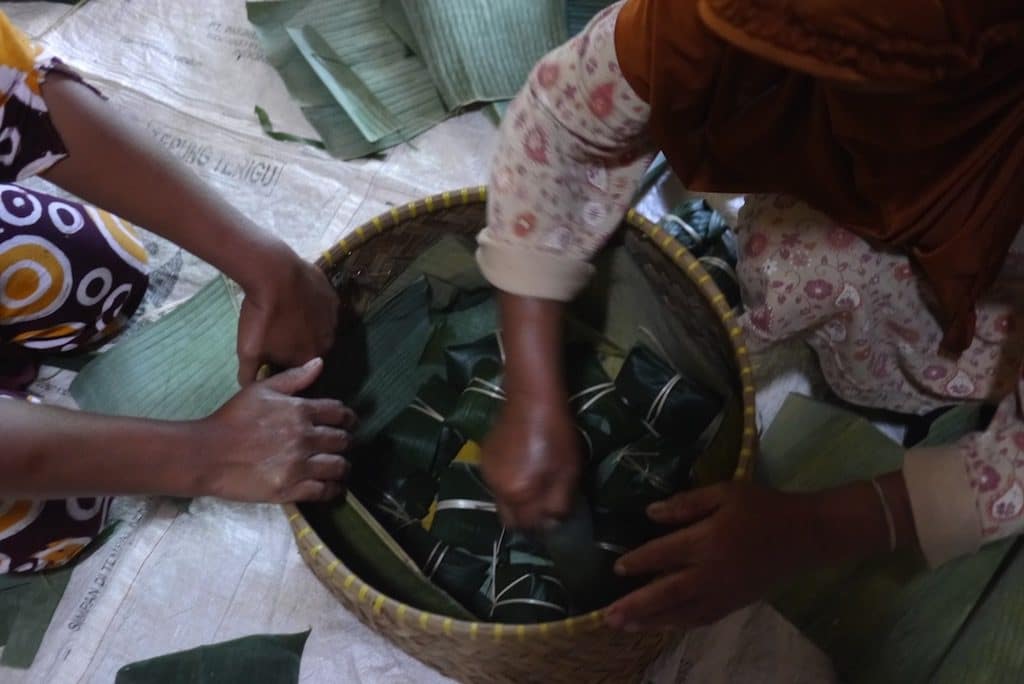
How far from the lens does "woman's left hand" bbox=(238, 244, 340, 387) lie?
738 millimetres

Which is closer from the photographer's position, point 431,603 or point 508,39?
point 431,603

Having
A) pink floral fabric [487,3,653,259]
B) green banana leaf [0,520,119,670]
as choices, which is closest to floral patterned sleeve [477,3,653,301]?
pink floral fabric [487,3,653,259]

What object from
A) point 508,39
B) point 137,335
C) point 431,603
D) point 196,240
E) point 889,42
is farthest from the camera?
point 508,39

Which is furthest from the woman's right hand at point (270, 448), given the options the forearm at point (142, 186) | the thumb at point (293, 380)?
the forearm at point (142, 186)

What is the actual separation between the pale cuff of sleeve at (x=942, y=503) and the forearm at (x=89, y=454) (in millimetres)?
518

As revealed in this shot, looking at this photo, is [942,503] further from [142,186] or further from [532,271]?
[142,186]

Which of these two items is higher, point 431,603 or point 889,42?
point 889,42

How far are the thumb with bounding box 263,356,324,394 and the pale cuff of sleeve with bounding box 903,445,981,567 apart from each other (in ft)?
1.45

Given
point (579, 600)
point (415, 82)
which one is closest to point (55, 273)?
point (415, 82)

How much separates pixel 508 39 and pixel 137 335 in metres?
0.52

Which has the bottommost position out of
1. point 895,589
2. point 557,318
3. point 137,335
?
point 895,589

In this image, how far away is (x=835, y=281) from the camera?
2.13ft

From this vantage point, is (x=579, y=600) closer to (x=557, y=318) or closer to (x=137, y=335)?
(x=557, y=318)

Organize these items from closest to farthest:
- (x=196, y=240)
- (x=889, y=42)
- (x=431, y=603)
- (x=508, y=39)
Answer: (x=889, y=42)
(x=431, y=603)
(x=196, y=240)
(x=508, y=39)
